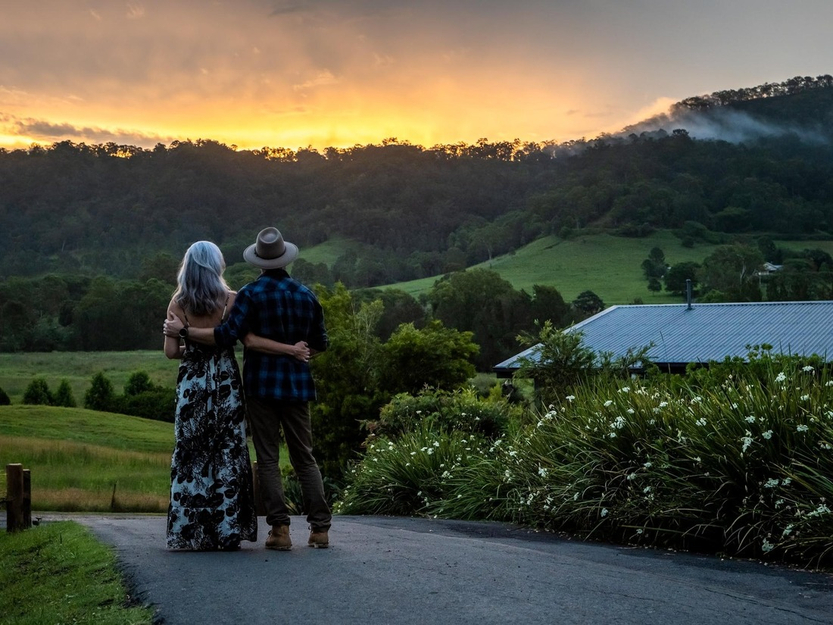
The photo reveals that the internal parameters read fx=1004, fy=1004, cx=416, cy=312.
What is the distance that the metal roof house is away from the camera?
30.3 meters

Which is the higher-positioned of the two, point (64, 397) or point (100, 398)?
point (64, 397)

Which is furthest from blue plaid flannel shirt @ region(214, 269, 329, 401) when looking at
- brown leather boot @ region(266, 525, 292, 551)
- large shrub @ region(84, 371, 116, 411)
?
large shrub @ region(84, 371, 116, 411)

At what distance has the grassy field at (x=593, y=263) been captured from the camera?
131m

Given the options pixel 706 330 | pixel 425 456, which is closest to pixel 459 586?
pixel 425 456

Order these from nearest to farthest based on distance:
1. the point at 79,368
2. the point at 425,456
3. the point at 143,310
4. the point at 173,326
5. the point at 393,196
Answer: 1. the point at 173,326
2. the point at 425,456
3. the point at 79,368
4. the point at 143,310
5. the point at 393,196

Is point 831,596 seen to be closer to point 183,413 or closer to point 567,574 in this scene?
point 567,574

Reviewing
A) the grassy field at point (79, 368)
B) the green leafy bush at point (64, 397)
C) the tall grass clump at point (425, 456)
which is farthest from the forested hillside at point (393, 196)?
the tall grass clump at point (425, 456)

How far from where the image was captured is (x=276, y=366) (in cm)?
745

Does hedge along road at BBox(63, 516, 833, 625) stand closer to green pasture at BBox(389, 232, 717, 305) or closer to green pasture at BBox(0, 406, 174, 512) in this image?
green pasture at BBox(0, 406, 174, 512)

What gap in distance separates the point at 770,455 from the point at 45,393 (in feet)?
216

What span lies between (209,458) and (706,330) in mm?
27748

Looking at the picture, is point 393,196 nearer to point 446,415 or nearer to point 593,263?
point 593,263

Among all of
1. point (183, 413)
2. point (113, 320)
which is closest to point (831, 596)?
point (183, 413)

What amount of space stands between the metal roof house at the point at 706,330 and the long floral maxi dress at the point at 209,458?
21788 mm
